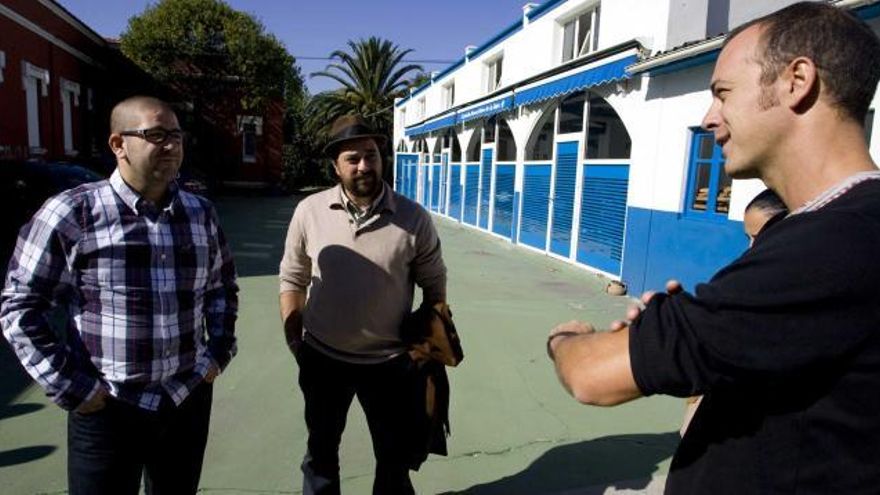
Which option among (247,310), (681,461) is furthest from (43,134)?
(681,461)

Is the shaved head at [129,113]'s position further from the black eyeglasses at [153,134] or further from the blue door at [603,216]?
the blue door at [603,216]

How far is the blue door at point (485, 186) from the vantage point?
15.1 metres

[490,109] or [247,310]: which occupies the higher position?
[490,109]

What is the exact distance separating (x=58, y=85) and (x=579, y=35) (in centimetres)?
1291

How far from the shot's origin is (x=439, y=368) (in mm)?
2645

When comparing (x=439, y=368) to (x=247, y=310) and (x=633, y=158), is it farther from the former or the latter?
(x=633, y=158)

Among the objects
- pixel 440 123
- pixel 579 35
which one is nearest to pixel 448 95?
pixel 440 123

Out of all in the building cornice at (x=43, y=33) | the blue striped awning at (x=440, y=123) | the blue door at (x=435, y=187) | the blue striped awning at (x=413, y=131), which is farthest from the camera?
the blue striped awning at (x=413, y=131)

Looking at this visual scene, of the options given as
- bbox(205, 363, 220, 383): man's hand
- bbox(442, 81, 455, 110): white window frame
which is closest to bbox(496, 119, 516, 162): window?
bbox(442, 81, 455, 110): white window frame

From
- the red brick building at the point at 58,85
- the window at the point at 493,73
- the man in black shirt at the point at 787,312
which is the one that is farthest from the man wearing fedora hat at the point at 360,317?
the window at the point at 493,73

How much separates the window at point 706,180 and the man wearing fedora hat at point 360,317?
5.41 m

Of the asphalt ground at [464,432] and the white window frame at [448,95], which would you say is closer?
the asphalt ground at [464,432]

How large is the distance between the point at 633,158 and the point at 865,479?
7779mm

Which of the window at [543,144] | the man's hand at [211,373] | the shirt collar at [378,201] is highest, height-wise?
the window at [543,144]
